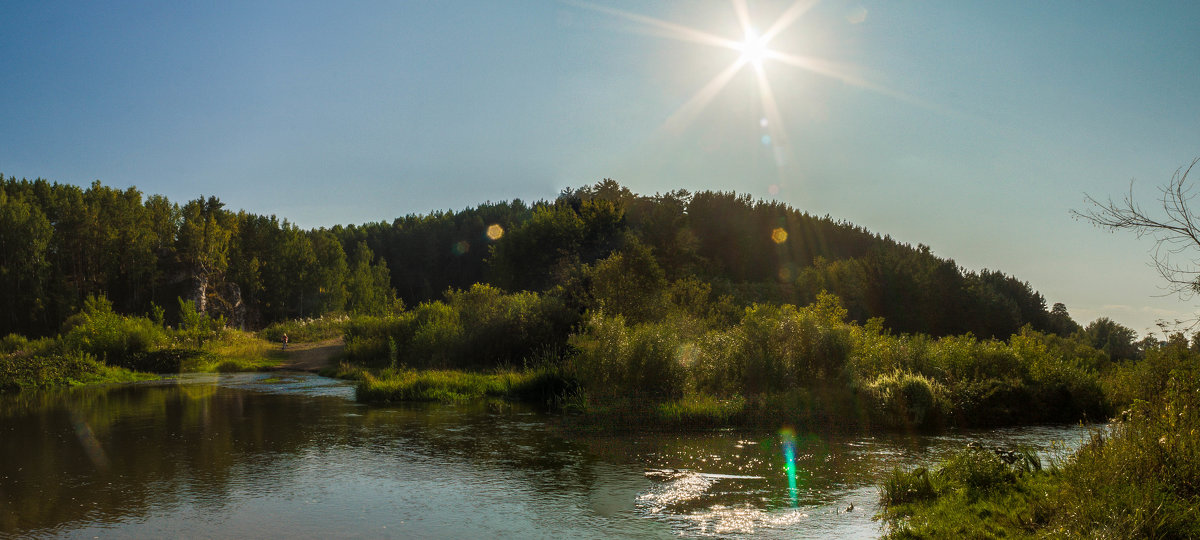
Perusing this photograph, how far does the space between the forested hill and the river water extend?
54.2 ft

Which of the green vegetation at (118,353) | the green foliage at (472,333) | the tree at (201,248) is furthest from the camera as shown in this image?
the tree at (201,248)

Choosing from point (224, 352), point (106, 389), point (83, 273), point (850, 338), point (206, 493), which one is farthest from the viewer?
point (83, 273)

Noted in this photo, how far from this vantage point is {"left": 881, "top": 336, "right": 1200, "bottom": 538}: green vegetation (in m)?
7.42

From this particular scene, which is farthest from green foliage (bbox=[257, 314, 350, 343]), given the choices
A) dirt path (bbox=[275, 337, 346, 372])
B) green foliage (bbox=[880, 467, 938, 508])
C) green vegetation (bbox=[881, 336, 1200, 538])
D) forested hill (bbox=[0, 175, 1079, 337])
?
green vegetation (bbox=[881, 336, 1200, 538])

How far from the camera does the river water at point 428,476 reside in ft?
32.7

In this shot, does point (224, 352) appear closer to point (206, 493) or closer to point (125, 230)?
point (125, 230)

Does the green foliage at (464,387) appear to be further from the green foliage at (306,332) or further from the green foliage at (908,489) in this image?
the green foliage at (306,332)

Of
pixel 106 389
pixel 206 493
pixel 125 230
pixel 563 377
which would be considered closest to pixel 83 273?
pixel 125 230

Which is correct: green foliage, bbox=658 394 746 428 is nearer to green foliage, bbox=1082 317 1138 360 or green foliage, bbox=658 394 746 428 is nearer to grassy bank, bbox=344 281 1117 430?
grassy bank, bbox=344 281 1117 430

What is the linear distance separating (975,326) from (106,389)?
52147mm

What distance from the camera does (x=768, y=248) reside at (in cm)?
6775

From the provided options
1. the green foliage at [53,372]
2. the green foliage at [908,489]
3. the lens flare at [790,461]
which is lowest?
the lens flare at [790,461]

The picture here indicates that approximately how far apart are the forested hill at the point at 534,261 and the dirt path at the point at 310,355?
15.2m

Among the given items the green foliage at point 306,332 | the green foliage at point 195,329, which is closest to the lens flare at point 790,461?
the green foliage at point 195,329
